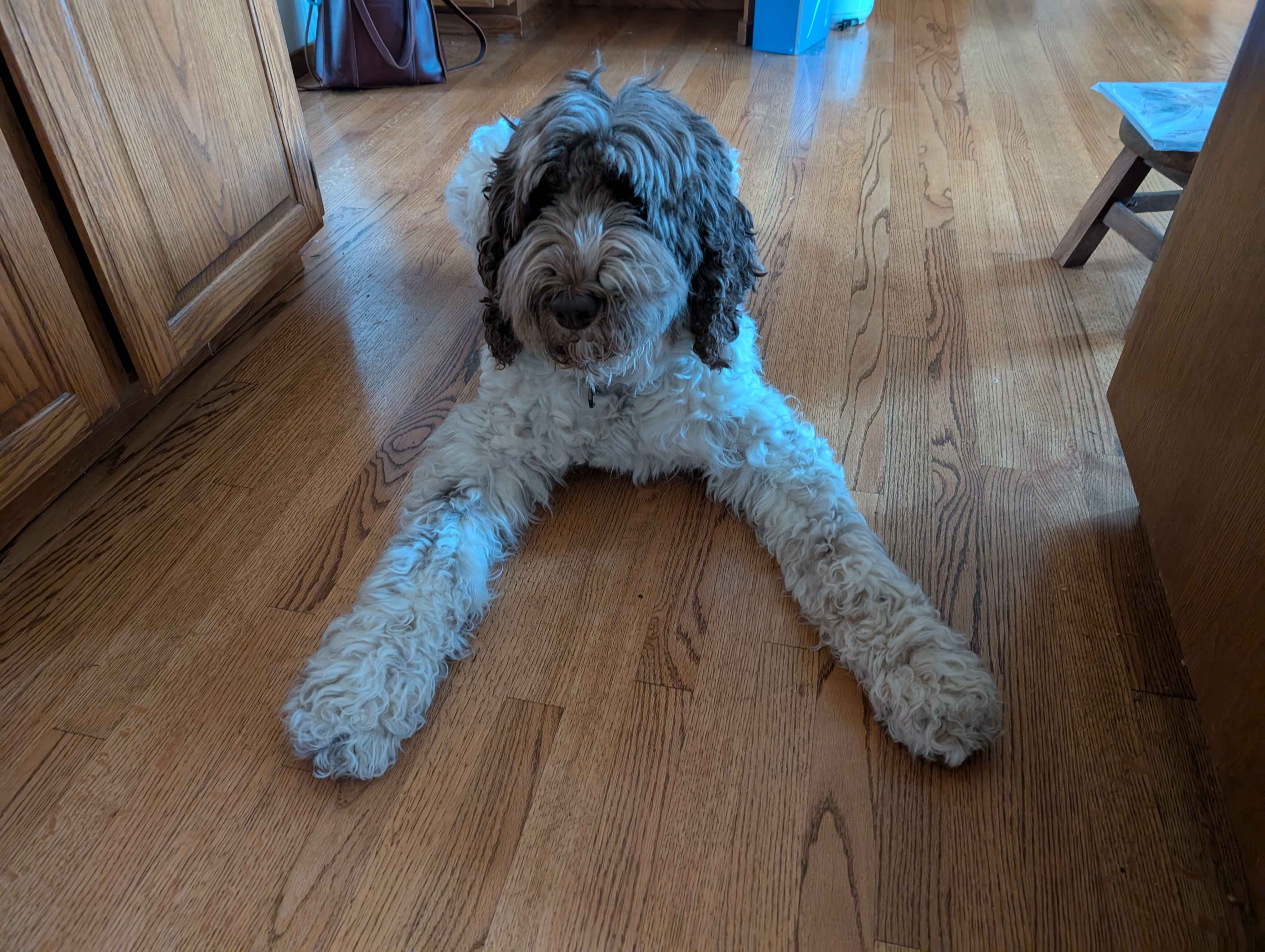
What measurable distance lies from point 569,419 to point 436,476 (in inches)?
12.9

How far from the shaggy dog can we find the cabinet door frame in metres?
0.76

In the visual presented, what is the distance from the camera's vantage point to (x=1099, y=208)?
8.96ft

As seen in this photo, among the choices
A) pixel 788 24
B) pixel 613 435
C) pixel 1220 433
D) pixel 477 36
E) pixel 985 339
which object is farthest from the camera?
pixel 477 36

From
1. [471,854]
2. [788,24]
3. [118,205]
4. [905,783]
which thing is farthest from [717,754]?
[788,24]

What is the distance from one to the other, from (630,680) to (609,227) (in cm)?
88

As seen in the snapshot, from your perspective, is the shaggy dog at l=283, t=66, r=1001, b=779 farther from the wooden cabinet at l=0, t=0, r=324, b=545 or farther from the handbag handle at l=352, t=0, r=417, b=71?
the handbag handle at l=352, t=0, r=417, b=71

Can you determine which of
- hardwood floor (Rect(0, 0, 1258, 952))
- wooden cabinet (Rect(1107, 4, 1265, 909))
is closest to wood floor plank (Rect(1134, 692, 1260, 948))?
hardwood floor (Rect(0, 0, 1258, 952))

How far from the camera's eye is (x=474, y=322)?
2.70 metres

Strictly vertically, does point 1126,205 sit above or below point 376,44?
above

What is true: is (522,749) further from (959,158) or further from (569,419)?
(959,158)

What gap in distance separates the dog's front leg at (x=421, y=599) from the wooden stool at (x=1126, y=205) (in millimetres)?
1954

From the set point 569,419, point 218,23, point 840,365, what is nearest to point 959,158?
point 840,365

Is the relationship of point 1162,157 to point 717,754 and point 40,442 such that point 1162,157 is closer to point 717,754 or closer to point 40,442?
point 717,754

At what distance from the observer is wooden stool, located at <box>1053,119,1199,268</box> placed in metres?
2.47
